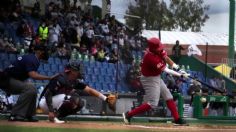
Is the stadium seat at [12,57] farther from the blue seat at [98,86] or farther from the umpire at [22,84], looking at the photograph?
the umpire at [22,84]

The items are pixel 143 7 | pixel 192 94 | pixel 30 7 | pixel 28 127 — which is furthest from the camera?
pixel 143 7

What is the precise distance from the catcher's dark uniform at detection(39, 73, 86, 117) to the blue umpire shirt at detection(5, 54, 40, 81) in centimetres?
41

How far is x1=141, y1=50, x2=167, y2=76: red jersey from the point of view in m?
9.47

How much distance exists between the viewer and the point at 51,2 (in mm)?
18938

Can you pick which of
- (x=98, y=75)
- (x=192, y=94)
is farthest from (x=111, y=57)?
(x=192, y=94)

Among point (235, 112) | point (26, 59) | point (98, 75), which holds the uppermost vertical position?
point (26, 59)

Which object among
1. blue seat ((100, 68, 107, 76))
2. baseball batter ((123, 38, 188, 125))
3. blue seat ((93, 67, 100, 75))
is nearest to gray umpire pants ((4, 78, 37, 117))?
baseball batter ((123, 38, 188, 125))

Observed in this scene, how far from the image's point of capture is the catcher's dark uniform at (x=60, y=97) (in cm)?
900

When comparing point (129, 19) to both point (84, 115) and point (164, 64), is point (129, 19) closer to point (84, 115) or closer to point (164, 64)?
point (84, 115)

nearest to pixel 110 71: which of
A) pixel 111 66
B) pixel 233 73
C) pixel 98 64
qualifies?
pixel 111 66

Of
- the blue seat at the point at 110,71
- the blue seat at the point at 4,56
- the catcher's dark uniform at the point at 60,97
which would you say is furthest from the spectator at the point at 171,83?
the catcher's dark uniform at the point at 60,97

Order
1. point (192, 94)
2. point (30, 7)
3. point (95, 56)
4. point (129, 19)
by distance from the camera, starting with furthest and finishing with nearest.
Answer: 1. point (129, 19)
2. point (30, 7)
3. point (95, 56)
4. point (192, 94)

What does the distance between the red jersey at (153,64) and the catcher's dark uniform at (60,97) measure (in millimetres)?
1111

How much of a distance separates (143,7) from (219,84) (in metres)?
4.24
